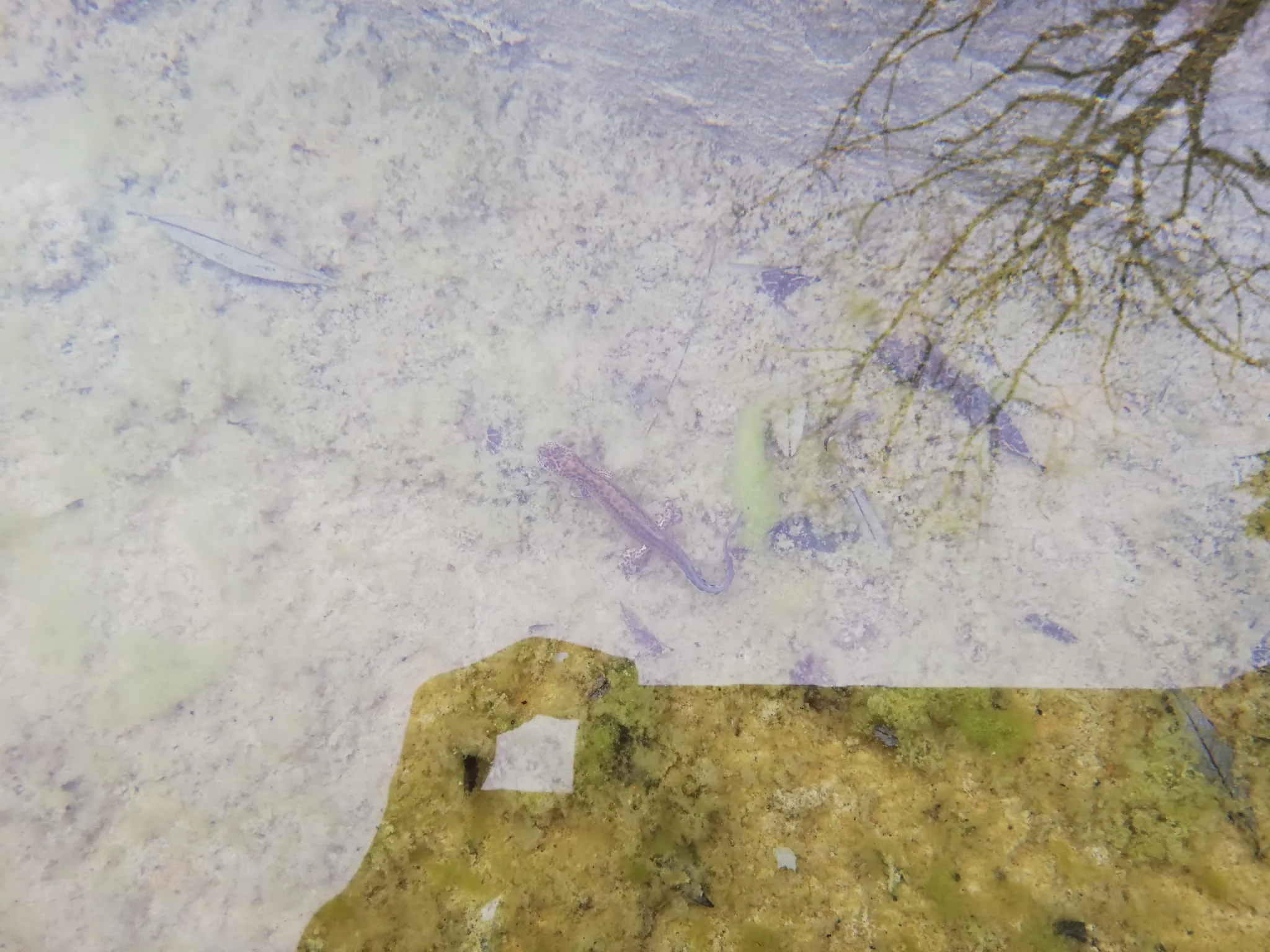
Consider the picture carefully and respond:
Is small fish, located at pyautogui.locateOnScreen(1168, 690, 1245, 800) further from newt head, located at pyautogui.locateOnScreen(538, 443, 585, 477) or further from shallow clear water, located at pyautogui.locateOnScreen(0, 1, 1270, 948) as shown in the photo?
newt head, located at pyautogui.locateOnScreen(538, 443, 585, 477)

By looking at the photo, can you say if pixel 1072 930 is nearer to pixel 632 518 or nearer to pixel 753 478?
pixel 753 478

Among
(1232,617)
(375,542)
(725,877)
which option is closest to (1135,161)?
(1232,617)

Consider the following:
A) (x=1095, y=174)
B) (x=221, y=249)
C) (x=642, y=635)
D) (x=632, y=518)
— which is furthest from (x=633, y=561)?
(x=1095, y=174)

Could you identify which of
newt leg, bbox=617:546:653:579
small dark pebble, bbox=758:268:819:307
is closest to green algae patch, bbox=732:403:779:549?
newt leg, bbox=617:546:653:579

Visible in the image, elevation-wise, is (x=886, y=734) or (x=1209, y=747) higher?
(x=1209, y=747)

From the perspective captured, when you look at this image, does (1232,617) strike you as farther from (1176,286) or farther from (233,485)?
(233,485)
